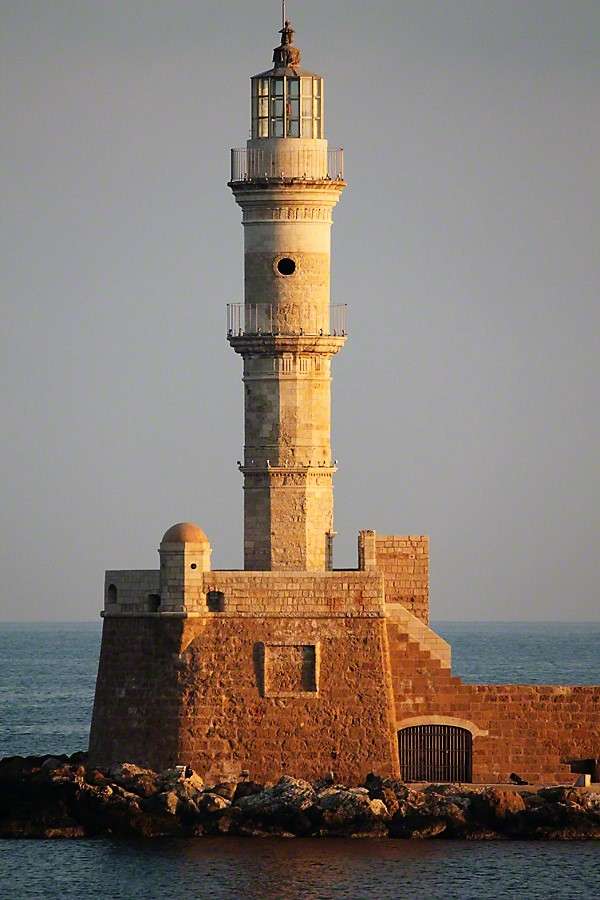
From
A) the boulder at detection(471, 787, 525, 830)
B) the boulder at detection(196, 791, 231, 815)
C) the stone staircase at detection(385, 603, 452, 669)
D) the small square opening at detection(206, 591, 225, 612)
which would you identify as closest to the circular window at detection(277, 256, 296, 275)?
the small square opening at detection(206, 591, 225, 612)

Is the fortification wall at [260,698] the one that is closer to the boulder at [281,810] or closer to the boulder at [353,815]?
the boulder at [281,810]

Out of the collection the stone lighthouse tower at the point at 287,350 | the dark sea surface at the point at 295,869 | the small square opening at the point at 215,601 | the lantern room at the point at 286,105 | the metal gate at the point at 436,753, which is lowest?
the dark sea surface at the point at 295,869

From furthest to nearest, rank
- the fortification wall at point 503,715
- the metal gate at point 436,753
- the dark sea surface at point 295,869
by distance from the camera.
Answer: the fortification wall at point 503,715, the metal gate at point 436,753, the dark sea surface at point 295,869

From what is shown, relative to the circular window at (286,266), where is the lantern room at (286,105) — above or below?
above

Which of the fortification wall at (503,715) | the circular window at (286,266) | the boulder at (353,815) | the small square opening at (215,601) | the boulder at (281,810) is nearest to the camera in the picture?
the boulder at (353,815)

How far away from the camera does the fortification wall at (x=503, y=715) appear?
59.7 m

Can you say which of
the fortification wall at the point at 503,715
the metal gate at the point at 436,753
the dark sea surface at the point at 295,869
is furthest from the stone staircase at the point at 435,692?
the dark sea surface at the point at 295,869

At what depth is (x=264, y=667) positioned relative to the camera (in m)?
58.9

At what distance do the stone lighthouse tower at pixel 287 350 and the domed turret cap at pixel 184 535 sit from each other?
2566 millimetres

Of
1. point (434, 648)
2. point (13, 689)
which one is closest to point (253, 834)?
point (434, 648)

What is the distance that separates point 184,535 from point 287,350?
16.2ft

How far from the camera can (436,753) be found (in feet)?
196

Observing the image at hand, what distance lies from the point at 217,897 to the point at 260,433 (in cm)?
1165

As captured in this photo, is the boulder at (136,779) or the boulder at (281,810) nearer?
the boulder at (281,810)
